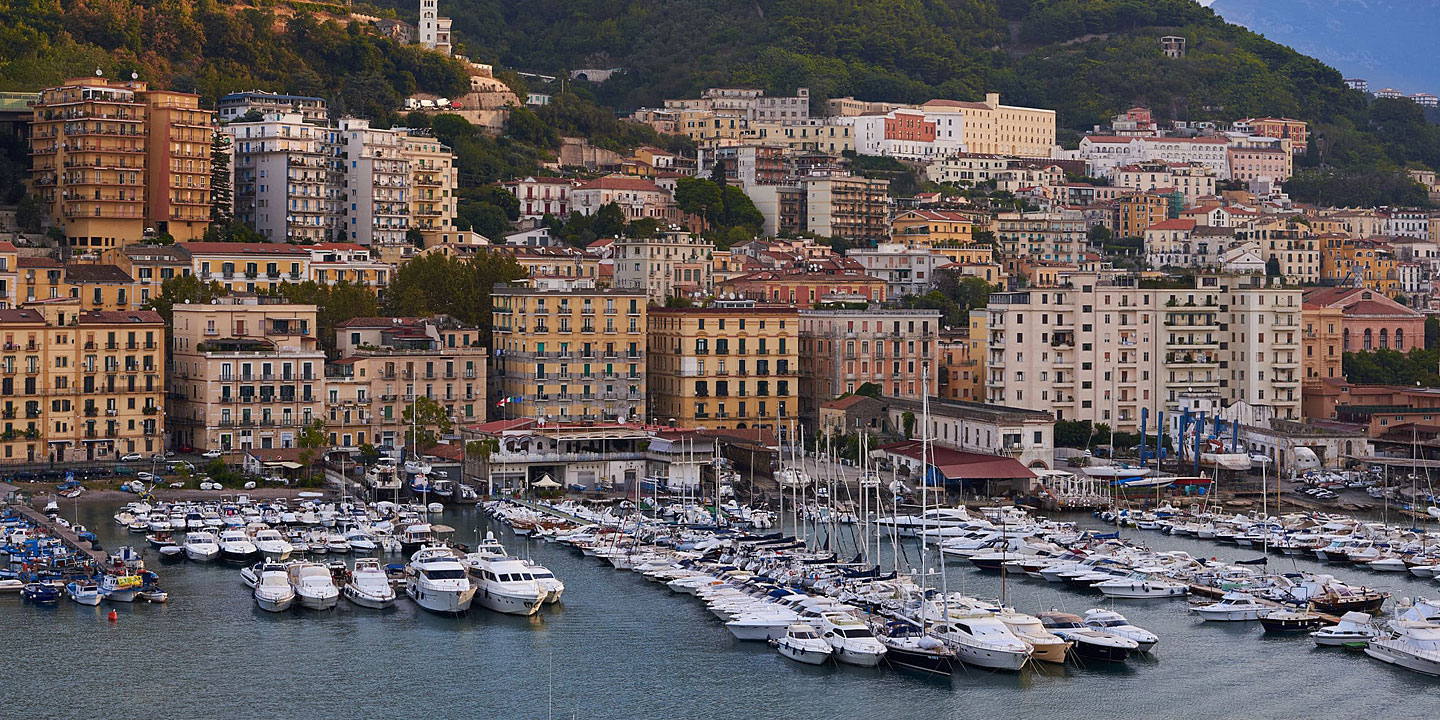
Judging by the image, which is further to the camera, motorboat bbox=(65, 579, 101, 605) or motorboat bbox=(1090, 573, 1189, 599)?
motorboat bbox=(1090, 573, 1189, 599)

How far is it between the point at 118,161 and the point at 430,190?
15.3m

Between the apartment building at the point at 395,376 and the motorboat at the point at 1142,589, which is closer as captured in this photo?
the motorboat at the point at 1142,589

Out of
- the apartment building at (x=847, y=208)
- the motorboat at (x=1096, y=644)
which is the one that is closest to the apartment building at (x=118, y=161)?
the apartment building at (x=847, y=208)

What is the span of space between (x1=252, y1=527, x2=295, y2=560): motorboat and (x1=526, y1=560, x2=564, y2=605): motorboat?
6.38m

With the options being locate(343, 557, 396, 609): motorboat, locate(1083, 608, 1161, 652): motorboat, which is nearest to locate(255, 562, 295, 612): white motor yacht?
locate(343, 557, 396, 609): motorboat

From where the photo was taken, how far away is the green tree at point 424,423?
59625 mm

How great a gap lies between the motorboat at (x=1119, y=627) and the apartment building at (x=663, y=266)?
43750 mm

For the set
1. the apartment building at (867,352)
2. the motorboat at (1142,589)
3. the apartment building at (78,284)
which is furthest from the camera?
the apartment building at (867,352)

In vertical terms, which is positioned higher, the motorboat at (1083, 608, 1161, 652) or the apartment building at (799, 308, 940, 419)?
the apartment building at (799, 308, 940, 419)

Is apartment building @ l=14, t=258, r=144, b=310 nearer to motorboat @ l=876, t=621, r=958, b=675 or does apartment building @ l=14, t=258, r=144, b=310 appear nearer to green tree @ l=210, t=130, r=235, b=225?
green tree @ l=210, t=130, r=235, b=225

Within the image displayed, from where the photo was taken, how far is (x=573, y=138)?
10975 cm

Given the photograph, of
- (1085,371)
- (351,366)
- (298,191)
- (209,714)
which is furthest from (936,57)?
(209,714)

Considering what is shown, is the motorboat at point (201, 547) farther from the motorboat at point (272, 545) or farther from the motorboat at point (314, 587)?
the motorboat at point (314, 587)

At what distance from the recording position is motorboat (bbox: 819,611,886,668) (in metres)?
36.5
